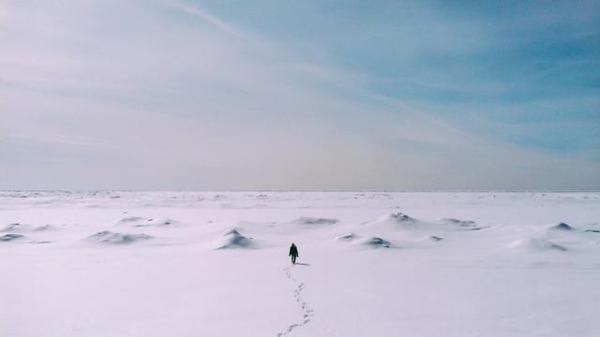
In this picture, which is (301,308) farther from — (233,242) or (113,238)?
(113,238)

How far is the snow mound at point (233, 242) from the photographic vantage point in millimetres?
31094

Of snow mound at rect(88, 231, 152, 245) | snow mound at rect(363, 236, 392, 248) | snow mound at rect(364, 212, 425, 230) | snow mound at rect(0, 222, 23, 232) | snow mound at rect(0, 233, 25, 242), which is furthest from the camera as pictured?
snow mound at rect(364, 212, 425, 230)

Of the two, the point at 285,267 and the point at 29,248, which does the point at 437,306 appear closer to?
the point at 285,267

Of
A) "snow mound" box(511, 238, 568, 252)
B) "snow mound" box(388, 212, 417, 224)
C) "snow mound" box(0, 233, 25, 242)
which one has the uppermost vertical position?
"snow mound" box(388, 212, 417, 224)

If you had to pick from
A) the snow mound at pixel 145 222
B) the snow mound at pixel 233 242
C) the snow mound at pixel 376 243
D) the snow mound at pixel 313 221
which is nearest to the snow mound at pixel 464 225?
the snow mound at pixel 313 221

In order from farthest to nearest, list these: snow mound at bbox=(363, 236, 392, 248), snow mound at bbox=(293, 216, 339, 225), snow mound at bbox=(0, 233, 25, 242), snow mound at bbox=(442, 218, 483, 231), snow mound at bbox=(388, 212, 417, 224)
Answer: snow mound at bbox=(293, 216, 339, 225) < snow mound at bbox=(442, 218, 483, 231) < snow mound at bbox=(388, 212, 417, 224) < snow mound at bbox=(0, 233, 25, 242) < snow mound at bbox=(363, 236, 392, 248)

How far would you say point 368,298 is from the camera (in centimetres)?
1708

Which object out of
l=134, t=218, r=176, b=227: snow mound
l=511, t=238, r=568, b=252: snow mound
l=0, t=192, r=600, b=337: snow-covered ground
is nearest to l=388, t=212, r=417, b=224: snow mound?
l=0, t=192, r=600, b=337: snow-covered ground

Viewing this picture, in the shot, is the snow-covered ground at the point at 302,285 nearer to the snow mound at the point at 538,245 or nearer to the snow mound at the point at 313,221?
the snow mound at the point at 538,245

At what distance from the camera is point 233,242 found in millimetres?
31641

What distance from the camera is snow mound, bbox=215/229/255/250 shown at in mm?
31094

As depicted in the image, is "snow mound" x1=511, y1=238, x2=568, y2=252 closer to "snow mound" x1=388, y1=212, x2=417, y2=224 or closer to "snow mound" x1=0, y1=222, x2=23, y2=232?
"snow mound" x1=388, y1=212, x2=417, y2=224

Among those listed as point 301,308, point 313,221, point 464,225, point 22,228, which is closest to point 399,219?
point 464,225

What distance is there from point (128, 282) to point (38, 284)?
370 centimetres
